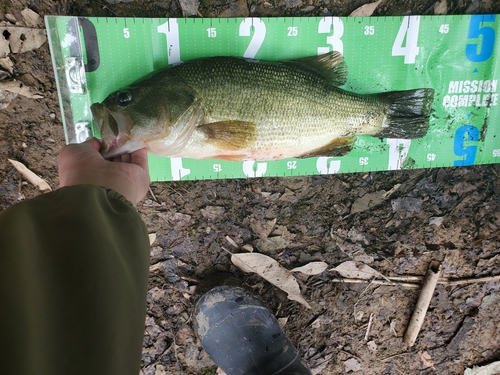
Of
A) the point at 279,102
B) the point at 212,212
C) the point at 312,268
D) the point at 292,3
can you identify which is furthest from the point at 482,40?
the point at 212,212

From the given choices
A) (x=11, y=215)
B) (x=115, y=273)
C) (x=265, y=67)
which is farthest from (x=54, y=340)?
→ (x=265, y=67)

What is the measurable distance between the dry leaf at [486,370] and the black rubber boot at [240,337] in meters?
1.70

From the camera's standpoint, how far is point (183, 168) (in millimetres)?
3203

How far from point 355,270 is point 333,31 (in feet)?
7.19

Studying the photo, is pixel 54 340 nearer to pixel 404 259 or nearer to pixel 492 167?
pixel 404 259

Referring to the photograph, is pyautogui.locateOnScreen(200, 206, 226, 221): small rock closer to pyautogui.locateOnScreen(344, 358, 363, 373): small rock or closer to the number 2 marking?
the number 2 marking

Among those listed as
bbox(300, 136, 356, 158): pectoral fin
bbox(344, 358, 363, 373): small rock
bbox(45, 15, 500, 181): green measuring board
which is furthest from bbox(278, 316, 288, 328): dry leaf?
bbox(300, 136, 356, 158): pectoral fin

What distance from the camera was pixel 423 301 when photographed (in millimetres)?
3414

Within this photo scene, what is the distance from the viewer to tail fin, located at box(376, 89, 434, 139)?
10.0 ft

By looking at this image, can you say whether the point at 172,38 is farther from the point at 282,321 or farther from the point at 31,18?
the point at 282,321

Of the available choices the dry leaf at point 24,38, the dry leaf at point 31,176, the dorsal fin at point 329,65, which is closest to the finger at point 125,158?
the dry leaf at point 31,176

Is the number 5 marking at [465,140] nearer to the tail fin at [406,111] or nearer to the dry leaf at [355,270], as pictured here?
the tail fin at [406,111]

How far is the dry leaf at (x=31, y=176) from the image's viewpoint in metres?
3.12

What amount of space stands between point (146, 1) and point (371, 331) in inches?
145
